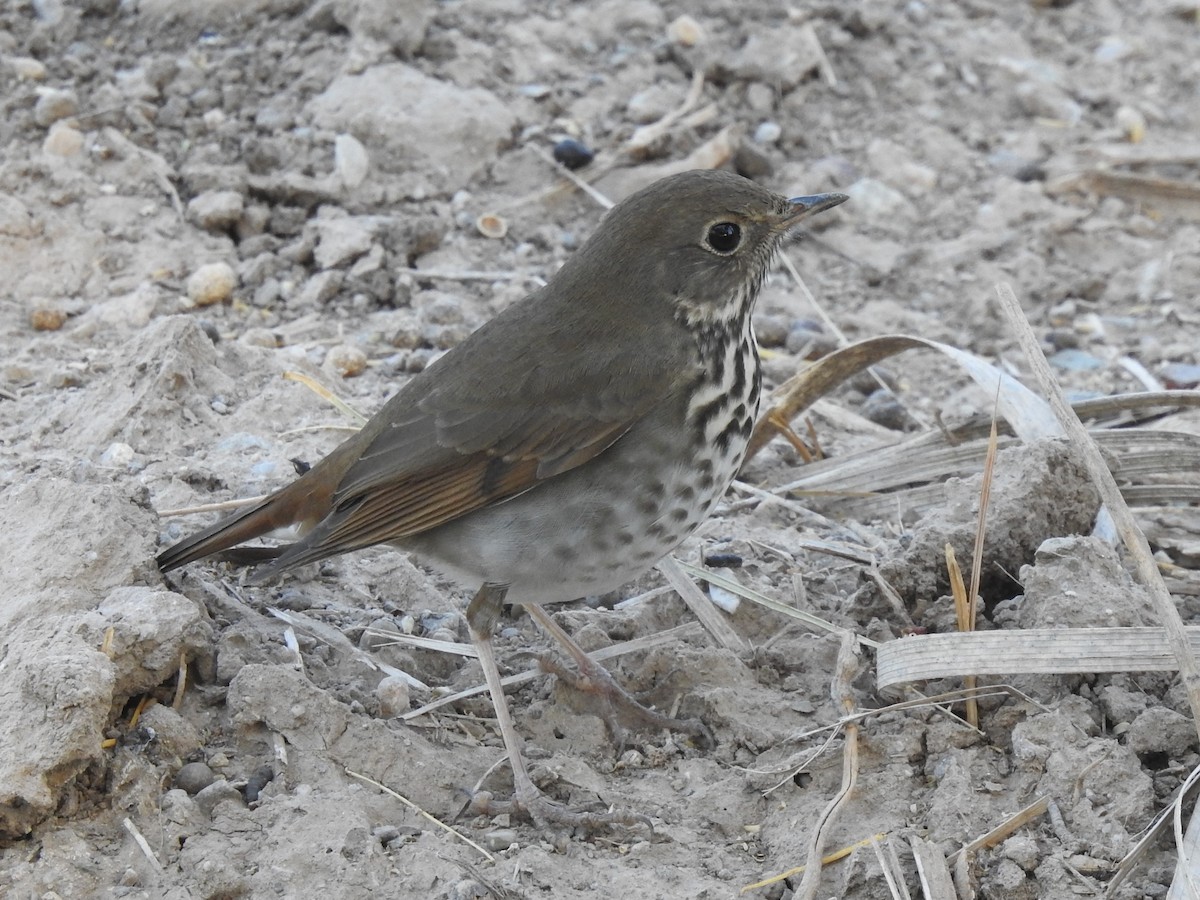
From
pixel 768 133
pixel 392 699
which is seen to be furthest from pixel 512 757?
pixel 768 133

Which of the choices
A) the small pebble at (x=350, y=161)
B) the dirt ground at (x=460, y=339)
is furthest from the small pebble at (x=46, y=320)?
the small pebble at (x=350, y=161)

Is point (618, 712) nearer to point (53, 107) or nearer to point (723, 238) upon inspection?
point (723, 238)

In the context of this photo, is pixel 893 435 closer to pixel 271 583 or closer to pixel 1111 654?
pixel 1111 654

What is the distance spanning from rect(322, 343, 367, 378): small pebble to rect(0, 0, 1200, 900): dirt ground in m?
0.01

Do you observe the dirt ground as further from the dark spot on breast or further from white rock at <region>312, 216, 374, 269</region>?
the dark spot on breast

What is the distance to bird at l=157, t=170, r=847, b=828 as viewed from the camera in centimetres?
389

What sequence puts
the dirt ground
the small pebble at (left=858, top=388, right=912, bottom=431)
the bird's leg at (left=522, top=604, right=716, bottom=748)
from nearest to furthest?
the dirt ground < the bird's leg at (left=522, top=604, right=716, bottom=748) < the small pebble at (left=858, top=388, right=912, bottom=431)

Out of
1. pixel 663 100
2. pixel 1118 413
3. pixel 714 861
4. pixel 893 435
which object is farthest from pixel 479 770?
pixel 663 100

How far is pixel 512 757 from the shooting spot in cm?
378

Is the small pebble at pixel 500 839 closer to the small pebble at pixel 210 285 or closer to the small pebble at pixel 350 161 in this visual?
the small pebble at pixel 210 285

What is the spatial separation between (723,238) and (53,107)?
3.24m

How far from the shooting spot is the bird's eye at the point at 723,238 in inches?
162

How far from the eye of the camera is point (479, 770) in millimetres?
3832

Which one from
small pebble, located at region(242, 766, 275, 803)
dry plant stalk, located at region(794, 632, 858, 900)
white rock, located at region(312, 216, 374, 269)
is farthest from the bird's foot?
white rock, located at region(312, 216, 374, 269)
